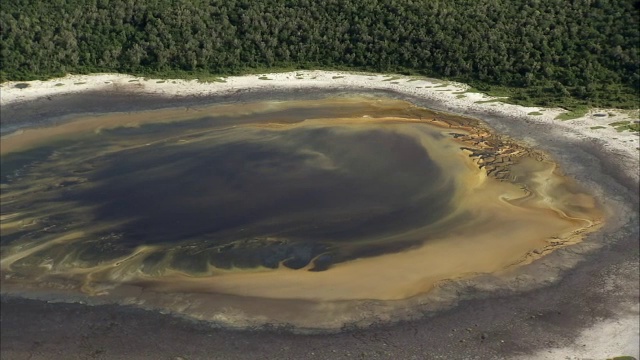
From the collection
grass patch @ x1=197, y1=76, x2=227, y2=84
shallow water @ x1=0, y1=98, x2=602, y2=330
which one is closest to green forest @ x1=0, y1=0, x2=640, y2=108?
grass patch @ x1=197, y1=76, x2=227, y2=84

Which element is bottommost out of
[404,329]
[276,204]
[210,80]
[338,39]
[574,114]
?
[404,329]

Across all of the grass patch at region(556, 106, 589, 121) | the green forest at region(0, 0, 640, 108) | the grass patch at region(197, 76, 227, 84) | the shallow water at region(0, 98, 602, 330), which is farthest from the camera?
the grass patch at region(197, 76, 227, 84)

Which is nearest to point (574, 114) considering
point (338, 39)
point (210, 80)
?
point (338, 39)

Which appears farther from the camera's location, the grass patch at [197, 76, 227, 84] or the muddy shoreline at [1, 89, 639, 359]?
the grass patch at [197, 76, 227, 84]

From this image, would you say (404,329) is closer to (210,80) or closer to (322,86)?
(322,86)

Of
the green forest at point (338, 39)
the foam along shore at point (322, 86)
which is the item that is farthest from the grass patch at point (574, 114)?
the green forest at point (338, 39)

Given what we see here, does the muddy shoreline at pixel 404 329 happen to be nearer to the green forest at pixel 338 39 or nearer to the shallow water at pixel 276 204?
the shallow water at pixel 276 204

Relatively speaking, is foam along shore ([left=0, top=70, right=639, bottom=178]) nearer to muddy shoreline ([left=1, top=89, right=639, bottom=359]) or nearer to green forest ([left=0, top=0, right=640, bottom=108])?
green forest ([left=0, top=0, right=640, bottom=108])
